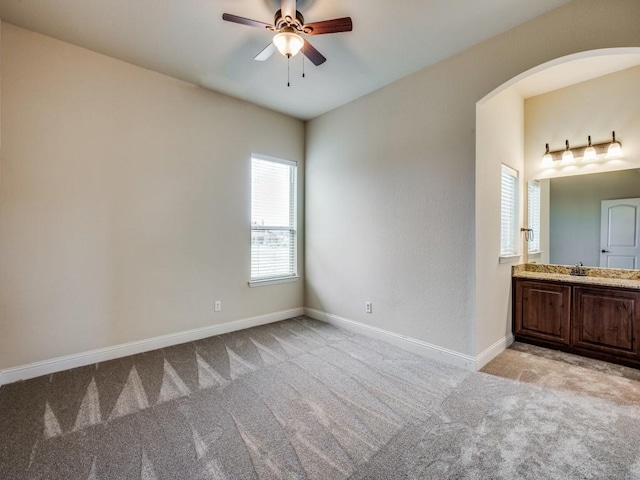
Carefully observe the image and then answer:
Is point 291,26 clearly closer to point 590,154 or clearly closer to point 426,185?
point 426,185

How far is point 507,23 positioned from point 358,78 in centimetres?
142

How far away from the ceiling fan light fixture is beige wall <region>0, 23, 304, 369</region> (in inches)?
72.5

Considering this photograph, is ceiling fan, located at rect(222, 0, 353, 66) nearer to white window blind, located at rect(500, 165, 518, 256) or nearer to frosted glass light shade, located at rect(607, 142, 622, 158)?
white window blind, located at rect(500, 165, 518, 256)

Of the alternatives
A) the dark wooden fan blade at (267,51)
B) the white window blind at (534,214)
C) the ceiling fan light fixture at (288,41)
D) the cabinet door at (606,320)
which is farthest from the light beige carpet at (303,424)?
the dark wooden fan blade at (267,51)

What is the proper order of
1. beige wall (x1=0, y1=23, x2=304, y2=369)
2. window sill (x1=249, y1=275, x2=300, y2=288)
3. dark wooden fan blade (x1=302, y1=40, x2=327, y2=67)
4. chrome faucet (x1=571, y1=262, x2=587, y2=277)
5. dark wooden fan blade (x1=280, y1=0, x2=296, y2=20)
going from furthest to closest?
window sill (x1=249, y1=275, x2=300, y2=288) → chrome faucet (x1=571, y1=262, x2=587, y2=277) → beige wall (x1=0, y1=23, x2=304, y2=369) → dark wooden fan blade (x1=302, y1=40, x2=327, y2=67) → dark wooden fan blade (x1=280, y1=0, x2=296, y2=20)

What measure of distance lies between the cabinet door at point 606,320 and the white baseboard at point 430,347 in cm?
69

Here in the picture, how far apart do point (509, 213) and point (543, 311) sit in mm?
1166

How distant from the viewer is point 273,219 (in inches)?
172

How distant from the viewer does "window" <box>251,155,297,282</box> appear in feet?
13.7

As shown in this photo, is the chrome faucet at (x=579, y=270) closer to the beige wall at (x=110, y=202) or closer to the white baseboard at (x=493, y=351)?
the white baseboard at (x=493, y=351)

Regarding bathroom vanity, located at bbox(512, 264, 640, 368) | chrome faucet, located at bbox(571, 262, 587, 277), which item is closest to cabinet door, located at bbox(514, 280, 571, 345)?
bathroom vanity, located at bbox(512, 264, 640, 368)

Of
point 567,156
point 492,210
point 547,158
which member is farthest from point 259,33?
point 567,156

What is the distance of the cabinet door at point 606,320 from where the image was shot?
9.40ft

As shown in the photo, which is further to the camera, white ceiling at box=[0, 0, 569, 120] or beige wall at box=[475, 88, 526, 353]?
beige wall at box=[475, 88, 526, 353]
